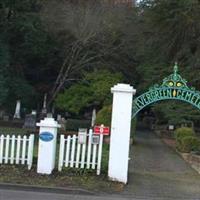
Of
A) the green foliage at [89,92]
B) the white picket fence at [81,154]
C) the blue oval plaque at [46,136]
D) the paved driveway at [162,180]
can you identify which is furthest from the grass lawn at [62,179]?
the green foliage at [89,92]

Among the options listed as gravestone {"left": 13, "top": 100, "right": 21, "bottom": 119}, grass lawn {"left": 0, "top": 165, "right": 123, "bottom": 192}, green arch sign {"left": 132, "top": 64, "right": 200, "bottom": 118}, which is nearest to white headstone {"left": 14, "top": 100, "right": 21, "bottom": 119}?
gravestone {"left": 13, "top": 100, "right": 21, "bottom": 119}

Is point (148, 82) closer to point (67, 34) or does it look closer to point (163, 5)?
point (163, 5)

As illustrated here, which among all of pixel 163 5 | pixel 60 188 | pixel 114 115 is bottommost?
pixel 60 188

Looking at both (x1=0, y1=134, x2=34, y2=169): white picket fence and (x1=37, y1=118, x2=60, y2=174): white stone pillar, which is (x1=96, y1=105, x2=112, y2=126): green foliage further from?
(x1=37, y1=118, x2=60, y2=174): white stone pillar

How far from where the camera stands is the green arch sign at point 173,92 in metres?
18.4

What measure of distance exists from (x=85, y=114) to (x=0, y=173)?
150 feet

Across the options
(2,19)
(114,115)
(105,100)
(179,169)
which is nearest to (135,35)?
(105,100)

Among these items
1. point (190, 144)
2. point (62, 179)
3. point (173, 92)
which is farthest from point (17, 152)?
point (190, 144)

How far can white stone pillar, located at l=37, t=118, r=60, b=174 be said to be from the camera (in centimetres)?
1459

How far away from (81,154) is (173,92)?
498cm

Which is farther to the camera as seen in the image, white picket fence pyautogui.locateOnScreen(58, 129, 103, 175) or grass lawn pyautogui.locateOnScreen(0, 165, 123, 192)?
white picket fence pyautogui.locateOnScreen(58, 129, 103, 175)

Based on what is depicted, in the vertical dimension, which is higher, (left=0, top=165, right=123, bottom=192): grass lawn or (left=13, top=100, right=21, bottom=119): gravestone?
(left=13, top=100, right=21, bottom=119): gravestone

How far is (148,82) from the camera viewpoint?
1516 inches

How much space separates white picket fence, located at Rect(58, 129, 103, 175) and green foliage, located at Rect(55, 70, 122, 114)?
103 ft
